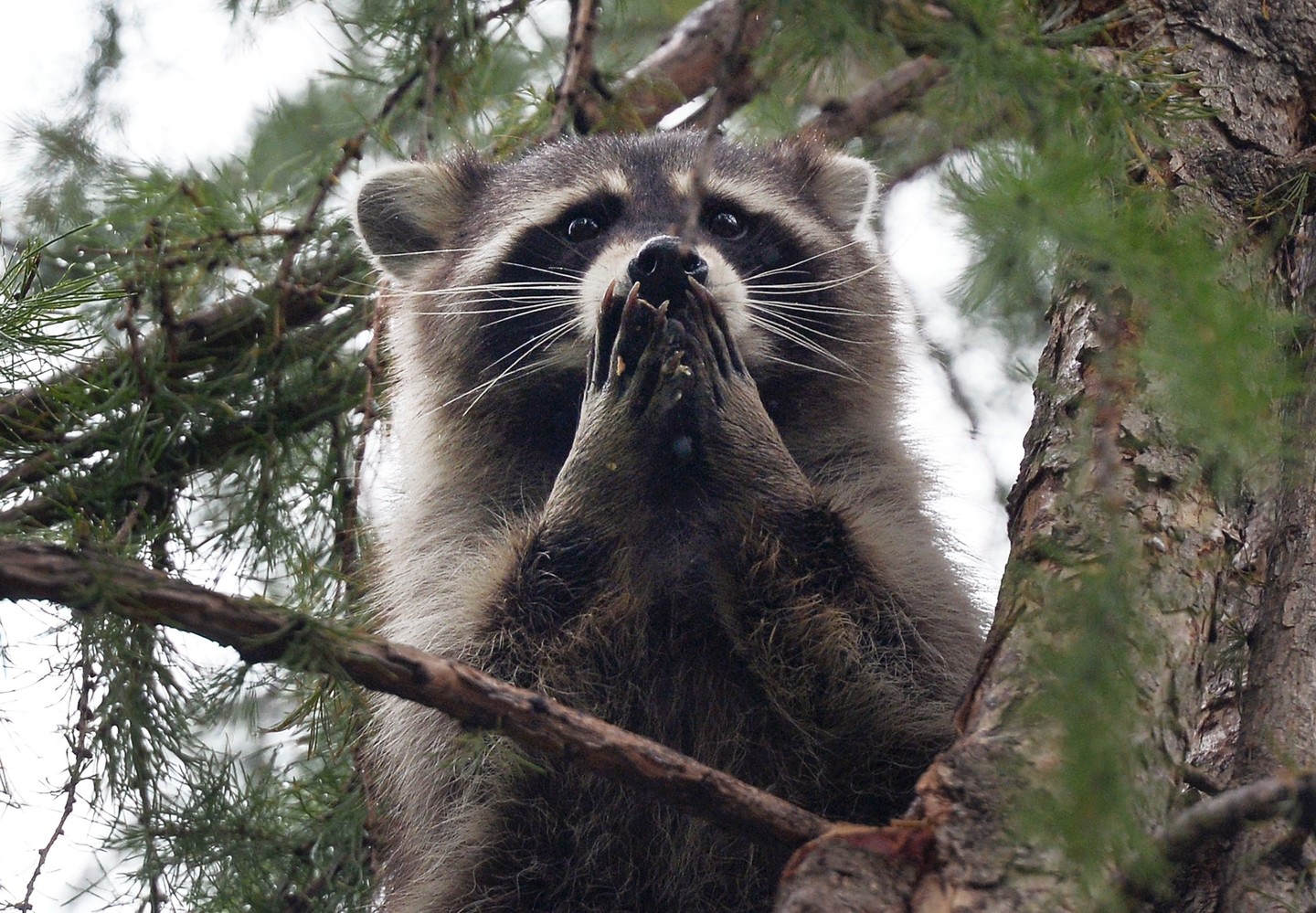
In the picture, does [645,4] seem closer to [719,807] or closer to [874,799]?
[874,799]

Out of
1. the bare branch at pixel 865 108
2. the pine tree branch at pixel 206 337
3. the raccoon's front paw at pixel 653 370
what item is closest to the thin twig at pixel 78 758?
the pine tree branch at pixel 206 337

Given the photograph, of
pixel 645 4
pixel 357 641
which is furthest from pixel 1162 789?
pixel 645 4

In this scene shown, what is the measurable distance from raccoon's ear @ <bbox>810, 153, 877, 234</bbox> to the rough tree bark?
105cm

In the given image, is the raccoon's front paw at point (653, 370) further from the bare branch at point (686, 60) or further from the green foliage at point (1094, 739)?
the bare branch at point (686, 60)

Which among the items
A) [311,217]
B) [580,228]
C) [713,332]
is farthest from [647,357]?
[311,217]

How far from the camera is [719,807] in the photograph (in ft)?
6.06

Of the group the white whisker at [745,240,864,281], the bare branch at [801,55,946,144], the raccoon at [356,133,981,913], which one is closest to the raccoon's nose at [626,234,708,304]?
the raccoon at [356,133,981,913]

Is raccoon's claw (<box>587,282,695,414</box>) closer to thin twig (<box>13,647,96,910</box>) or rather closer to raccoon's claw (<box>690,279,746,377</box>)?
raccoon's claw (<box>690,279,746,377</box>)

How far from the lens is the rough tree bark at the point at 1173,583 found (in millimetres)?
1669

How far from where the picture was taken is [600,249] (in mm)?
3264

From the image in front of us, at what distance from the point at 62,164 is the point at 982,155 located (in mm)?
3510

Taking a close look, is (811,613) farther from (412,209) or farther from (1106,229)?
(412,209)

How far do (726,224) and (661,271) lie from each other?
29.9 inches

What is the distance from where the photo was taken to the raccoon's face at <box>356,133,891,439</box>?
125 inches
